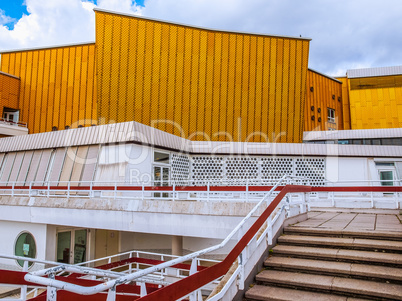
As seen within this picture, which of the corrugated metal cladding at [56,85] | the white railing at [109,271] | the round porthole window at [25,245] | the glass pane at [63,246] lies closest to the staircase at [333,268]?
the white railing at [109,271]

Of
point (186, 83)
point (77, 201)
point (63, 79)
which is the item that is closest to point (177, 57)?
point (186, 83)

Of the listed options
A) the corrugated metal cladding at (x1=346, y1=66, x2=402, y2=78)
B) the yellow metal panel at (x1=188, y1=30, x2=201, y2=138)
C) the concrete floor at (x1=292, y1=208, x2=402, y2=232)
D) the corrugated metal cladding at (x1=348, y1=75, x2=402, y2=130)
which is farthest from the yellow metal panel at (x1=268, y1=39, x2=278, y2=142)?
the concrete floor at (x1=292, y1=208, x2=402, y2=232)

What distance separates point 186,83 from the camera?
2306 cm

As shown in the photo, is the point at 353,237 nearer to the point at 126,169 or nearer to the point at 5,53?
the point at 126,169

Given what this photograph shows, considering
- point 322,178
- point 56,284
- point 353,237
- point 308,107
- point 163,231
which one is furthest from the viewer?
point 308,107

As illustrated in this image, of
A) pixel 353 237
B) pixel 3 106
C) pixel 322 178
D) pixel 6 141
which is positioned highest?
pixel 3 106

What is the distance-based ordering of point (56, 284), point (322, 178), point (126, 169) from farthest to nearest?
point (322, 178), point (126, 169), point (56, 284)

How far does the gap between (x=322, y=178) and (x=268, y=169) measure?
137 inches

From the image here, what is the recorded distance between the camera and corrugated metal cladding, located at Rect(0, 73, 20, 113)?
2553 centimetres

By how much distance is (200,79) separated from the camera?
23.3 m

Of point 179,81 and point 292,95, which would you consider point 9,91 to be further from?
point 292,95

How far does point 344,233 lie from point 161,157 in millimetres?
12197

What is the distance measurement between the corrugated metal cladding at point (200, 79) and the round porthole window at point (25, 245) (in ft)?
31.3

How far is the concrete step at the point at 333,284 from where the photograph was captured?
12.6ft
